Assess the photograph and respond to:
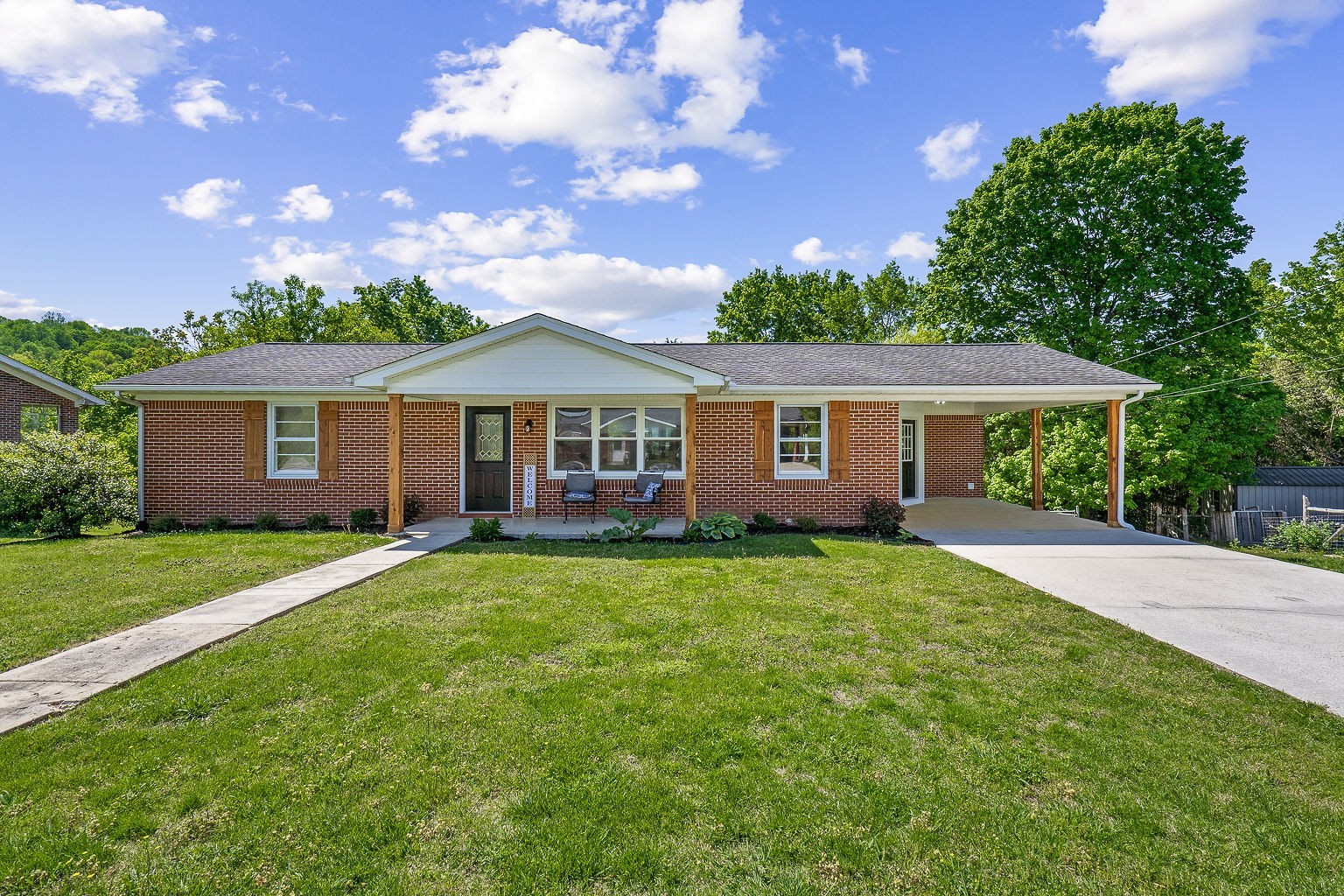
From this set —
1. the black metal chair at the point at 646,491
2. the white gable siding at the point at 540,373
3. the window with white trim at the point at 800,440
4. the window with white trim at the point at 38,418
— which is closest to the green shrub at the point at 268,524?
the white gable siding at the point at 540,373

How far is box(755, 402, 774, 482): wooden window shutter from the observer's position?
11742 millimetres

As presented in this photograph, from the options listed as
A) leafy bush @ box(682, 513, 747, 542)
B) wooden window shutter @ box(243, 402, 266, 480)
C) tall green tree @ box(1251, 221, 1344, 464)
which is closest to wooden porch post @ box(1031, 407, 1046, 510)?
leafy bush @ box(682, 513, 747, 542)

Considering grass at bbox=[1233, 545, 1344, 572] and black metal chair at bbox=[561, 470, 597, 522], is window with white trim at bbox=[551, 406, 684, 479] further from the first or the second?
grass at bbox=[1233, 545, 1344, 572]

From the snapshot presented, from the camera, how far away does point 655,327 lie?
48031 mm

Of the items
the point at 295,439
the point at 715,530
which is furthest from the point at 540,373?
the point at 295,439

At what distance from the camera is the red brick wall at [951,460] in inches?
636

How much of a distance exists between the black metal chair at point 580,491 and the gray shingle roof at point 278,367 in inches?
140

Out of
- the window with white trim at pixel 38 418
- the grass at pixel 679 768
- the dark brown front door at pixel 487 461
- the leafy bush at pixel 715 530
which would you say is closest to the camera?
the grass at pixel 679 768

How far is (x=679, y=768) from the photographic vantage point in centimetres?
307

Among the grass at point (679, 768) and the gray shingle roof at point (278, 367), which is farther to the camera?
the gray shingle roof at point (278, 367)

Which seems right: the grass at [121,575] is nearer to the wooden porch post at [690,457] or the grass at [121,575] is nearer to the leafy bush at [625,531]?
the leafy bush at [625,531]

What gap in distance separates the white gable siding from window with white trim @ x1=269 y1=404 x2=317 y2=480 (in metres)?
3.16

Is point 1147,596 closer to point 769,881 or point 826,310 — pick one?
point 769,881

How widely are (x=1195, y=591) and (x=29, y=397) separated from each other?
25.5 m
